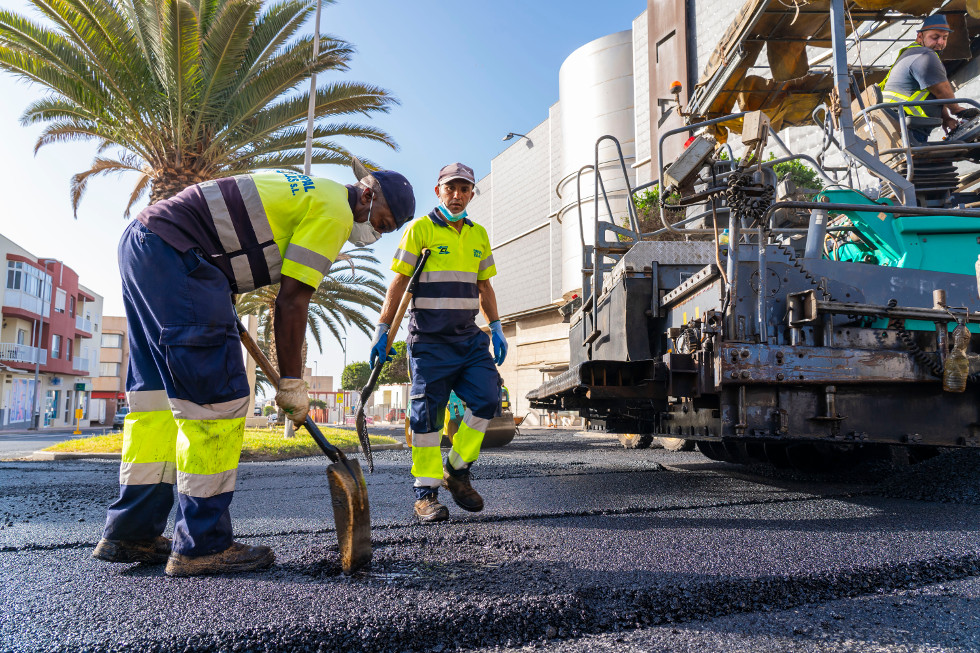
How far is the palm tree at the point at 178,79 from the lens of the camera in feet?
32.2

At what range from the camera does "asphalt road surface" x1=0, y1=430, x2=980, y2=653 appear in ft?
5.27

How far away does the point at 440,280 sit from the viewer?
3531 mm

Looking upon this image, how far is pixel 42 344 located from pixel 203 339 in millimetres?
45104

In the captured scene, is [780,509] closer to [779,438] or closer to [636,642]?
[779,438]

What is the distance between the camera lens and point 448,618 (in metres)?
1.67

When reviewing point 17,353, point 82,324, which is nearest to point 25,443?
point 17,353

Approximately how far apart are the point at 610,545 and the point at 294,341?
4.69 ft

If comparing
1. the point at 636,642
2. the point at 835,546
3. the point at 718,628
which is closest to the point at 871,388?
the point at 835,546

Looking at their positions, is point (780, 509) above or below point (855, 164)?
below

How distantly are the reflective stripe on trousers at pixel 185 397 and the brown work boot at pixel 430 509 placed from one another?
1.07 meters

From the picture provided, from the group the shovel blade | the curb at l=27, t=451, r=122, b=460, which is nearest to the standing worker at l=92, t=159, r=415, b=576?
the shovel blade

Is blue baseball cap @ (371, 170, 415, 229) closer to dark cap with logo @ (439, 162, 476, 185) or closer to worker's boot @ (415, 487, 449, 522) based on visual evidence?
dark cap with logo @ (439, 162, 476, 185)

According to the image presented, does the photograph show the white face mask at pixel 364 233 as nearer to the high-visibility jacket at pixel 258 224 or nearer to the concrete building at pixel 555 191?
the high-visibility jacket at pixel 258 224

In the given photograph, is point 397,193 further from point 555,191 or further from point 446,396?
point 555,191
